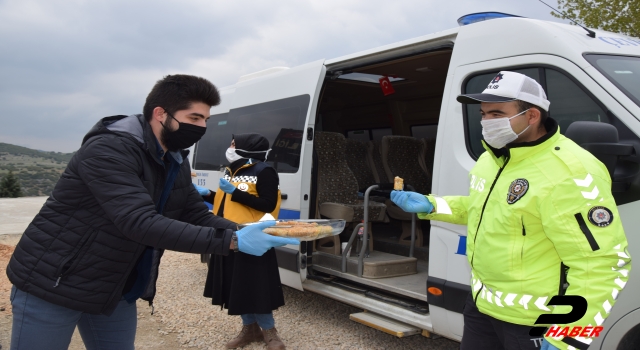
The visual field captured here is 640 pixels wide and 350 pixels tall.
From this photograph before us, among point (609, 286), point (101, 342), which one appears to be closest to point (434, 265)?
point (609, 286)

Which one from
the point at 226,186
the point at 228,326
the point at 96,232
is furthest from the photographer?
the point at 228,326

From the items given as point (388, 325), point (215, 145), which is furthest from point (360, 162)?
point (388, 325)

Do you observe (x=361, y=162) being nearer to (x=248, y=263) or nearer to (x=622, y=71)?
(x=248, y=263)

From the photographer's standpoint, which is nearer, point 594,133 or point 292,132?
point 594,133

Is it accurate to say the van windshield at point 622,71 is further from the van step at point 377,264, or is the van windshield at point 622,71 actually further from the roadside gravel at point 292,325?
the roadside gravel at point 292,325

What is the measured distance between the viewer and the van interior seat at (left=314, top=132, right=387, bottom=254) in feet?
17.3

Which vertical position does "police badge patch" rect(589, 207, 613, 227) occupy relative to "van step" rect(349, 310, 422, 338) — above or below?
above

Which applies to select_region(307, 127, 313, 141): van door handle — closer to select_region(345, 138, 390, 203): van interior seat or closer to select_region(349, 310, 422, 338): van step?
select_region(345, 138, 390, 203): van interior seat

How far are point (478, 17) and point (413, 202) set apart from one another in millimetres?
1688

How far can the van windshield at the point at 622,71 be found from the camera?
105 inches

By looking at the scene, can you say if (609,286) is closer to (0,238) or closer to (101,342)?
(101,342)

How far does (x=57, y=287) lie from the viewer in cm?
196

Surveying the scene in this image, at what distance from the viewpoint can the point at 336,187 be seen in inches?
218

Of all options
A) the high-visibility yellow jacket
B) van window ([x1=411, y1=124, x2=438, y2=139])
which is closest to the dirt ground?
the high-visibility yellow jacket
